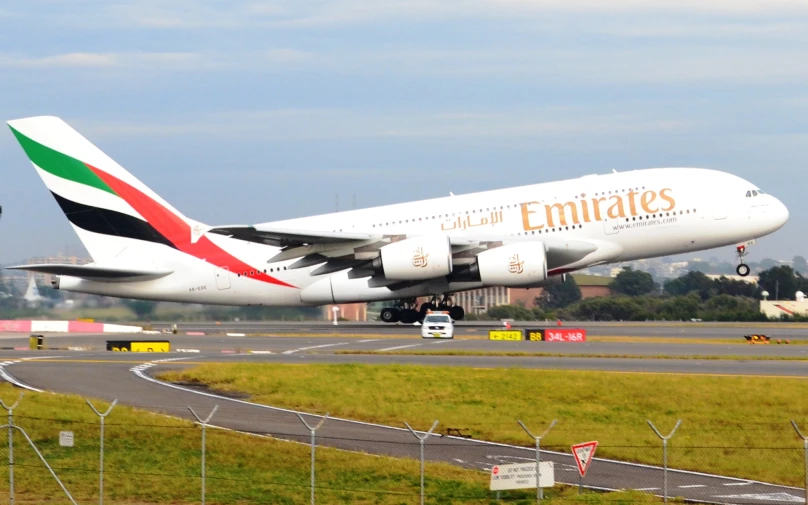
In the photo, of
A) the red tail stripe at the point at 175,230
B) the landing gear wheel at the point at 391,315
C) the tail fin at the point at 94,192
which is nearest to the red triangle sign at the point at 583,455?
the red tail stripe at the point at 175,230

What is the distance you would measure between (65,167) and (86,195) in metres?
1.58

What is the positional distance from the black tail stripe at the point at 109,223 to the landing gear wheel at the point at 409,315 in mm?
11776

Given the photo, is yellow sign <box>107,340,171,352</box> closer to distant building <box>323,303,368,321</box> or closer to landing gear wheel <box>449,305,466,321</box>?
landing gear wheel <box>449,305,466,321</box>

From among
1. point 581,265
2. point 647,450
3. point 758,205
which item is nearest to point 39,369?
point 647,450

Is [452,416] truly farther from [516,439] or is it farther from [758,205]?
[758,205]

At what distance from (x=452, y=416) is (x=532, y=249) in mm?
22600

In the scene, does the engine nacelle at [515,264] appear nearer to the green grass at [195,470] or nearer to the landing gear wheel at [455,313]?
the landing gear wheel at [455,313]

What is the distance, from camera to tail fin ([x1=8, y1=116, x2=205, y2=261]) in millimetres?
50438

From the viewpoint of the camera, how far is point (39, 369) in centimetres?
3288

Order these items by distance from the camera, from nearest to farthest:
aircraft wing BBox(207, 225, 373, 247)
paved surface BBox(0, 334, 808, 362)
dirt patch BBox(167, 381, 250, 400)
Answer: dirt patch BBox(167, 381, 250, 400)
paved surface BBox(0, 334, 808, 362)
aircraft wing BBox(207, 225, 373, 247)

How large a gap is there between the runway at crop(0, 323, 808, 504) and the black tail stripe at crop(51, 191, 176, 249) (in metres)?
4.75

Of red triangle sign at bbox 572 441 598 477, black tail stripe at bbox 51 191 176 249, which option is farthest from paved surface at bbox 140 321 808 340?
red triangle sign at bbox 572 441 598 477

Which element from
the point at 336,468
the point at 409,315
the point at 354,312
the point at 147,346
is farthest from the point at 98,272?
the point at 336,468

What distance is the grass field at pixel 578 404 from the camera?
20328mm
